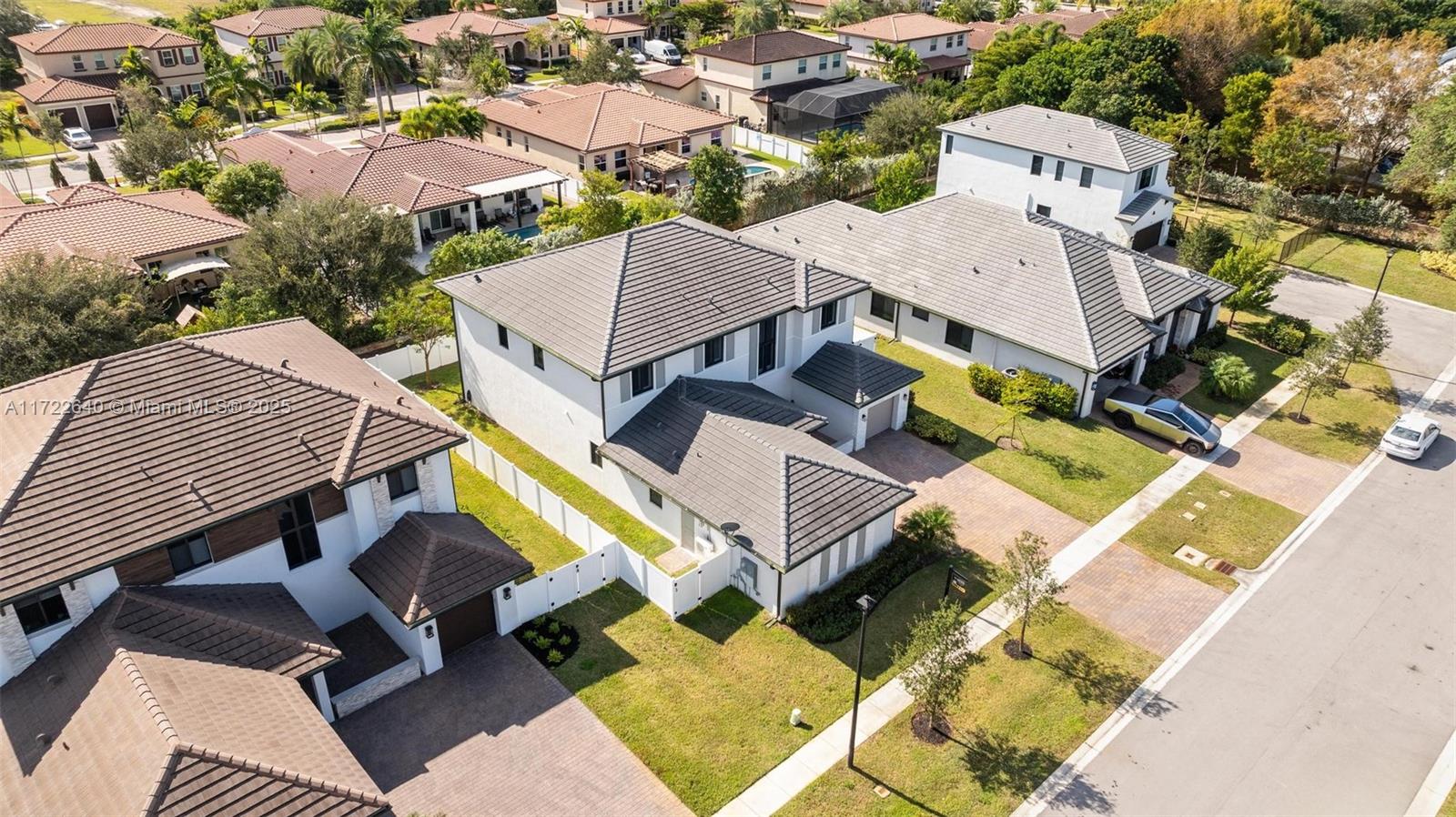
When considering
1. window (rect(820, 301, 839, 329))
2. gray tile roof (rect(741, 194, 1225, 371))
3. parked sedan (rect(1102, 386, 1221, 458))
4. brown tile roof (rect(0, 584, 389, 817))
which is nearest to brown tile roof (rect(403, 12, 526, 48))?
gray tile roof (rect(741, 194, 1225, 371))

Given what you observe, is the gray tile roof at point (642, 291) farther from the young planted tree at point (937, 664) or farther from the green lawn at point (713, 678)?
the young planted tree at point (937, 664)

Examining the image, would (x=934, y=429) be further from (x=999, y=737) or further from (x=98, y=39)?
(x=98, y=39)

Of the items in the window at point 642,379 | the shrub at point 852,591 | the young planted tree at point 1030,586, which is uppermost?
the window at point 642,379

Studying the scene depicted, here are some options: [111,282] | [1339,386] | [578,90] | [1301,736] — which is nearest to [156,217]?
[111,282]

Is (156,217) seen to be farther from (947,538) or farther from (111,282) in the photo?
(947,538)

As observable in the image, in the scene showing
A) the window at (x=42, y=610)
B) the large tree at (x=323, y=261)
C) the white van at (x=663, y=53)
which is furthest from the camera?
the white van at (x=663, y=53)

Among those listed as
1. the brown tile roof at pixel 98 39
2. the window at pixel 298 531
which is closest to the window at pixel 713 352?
the window at pixel 298 531

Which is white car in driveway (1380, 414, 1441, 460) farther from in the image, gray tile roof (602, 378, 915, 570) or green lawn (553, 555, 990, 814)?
gray tile roof (602, 378, 915, 570)
